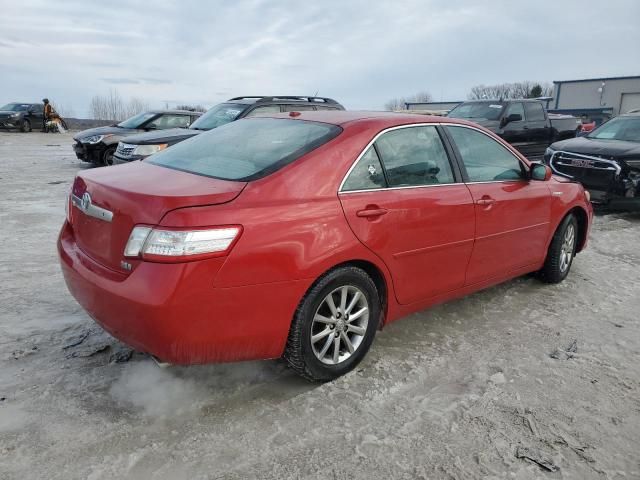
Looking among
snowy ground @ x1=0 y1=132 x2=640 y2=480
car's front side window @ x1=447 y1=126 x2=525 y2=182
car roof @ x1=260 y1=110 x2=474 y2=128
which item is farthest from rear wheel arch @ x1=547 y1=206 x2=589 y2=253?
car roof @ x1=260 y1=110 x2=474 y2=128

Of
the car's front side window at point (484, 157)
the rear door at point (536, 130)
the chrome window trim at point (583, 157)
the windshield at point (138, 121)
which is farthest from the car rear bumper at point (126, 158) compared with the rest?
the rear door at point (536, 130)

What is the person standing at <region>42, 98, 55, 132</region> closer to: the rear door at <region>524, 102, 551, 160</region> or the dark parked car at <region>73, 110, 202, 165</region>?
the dark parked car at <region>73, 110, 202, 165</region>

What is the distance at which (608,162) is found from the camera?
8148 mm

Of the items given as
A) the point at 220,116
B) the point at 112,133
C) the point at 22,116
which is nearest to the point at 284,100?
the point at 220,116

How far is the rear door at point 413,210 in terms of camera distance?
2.99 meters

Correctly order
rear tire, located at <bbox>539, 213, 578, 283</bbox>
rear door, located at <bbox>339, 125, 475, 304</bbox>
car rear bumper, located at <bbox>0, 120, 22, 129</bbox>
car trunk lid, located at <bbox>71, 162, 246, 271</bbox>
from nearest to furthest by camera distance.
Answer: car trunk lid, located at <bbox>71, 162, 246, 271</bbox> → rear door, located at <bbox>339, 125, 475, 304</bbox> → rear tire, located at <bbox>539, 213, 578, 283</bbox> → car rear bumper, located at <bbox>0, 120, 22, 129</bbox>

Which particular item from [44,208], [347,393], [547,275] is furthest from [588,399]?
[44,208]

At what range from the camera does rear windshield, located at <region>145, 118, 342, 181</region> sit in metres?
2.89

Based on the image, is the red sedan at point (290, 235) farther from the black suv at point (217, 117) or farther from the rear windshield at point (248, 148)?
the black suv at point (217, 117)

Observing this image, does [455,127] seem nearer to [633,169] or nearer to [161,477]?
[161,477]

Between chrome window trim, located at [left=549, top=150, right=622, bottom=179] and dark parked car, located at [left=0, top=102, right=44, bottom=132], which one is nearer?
chrome window trim, located at [left=549, top=150, right=622, bottom=179]

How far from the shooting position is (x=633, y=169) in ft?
26.2

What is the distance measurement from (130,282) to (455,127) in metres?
2.57

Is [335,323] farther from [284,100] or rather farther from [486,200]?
[284,100]
